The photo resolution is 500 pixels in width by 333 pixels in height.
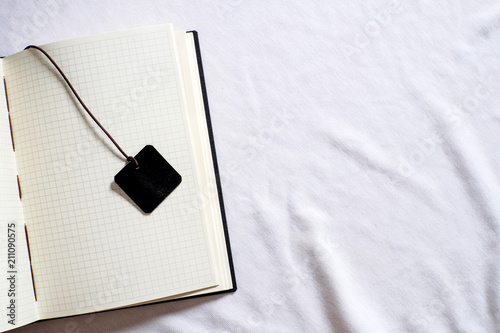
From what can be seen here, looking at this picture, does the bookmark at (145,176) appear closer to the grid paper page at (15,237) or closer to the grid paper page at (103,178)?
the grid paper page at (103,178)

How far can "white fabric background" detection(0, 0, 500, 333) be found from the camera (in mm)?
610

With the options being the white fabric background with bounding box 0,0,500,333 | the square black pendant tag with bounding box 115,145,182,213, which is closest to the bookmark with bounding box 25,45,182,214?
the square black pendant tag with bounding box 115,145,182,213

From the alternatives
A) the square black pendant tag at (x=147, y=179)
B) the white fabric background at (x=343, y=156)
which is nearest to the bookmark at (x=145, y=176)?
the square black pendant tag at (x=147, y=179)

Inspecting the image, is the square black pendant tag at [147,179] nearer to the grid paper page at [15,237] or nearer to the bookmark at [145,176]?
the bookmark at [145,176]

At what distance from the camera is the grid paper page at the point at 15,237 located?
1.75ft

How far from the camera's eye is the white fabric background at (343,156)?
0.61 m

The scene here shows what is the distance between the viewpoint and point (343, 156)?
626mm

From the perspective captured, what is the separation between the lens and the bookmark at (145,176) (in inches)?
21.9

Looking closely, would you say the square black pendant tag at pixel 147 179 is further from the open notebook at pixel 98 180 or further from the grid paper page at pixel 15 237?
the grid paper page at pixel 15 237

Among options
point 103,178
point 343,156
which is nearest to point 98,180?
point 103,178

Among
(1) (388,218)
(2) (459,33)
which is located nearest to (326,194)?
(1) (388,218)

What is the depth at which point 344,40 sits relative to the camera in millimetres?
636

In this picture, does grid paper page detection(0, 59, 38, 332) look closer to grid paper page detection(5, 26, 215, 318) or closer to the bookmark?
grid paper page detection(5, 26, 215, 318)

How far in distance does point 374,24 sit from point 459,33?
138mm
